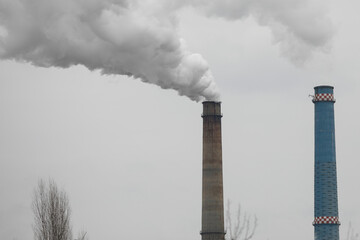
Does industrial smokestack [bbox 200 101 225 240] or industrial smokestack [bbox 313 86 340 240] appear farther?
industrial smokestack [bbox 313 86 340 240]

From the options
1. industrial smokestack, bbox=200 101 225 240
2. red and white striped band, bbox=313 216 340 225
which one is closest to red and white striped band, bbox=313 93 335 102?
red and white striped band, bbox=313 216 340 225

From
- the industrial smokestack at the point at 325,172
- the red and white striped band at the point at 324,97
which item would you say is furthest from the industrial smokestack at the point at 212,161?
the red and white striped band at the point at 324,97

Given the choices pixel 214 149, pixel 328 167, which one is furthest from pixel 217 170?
pixel 328 167

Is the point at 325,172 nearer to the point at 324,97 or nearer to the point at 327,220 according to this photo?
the point at 327,220

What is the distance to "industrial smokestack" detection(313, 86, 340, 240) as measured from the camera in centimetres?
7900

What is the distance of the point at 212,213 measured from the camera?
63156mm

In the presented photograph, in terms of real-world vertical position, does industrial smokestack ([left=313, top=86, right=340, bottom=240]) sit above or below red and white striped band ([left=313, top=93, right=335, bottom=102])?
below

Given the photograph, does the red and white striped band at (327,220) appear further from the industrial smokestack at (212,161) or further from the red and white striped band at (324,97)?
the industrial smokestack at (212,161)

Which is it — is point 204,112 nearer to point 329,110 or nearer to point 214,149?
point 214,149

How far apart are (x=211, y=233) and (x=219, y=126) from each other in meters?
7.19

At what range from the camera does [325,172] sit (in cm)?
7912

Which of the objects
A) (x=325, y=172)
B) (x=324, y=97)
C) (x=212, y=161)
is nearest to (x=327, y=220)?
(x=325, y=172)

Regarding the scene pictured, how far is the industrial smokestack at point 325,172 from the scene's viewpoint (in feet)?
259

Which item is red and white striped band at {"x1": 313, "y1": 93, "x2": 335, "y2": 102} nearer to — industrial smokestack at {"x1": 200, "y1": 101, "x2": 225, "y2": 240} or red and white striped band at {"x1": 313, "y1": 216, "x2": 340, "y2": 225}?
red and white striped band at {"x1": 313, "y1": 216, "x2": 340, "y2": 225}
